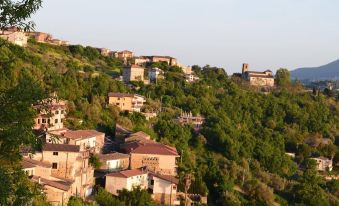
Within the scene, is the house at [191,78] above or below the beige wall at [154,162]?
above

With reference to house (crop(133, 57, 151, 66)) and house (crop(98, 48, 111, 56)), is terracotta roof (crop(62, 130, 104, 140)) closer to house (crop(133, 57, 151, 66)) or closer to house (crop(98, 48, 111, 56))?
house (crop(98, 48, 111, 56))

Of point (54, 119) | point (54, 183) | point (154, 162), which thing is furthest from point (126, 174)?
point (54, 119)

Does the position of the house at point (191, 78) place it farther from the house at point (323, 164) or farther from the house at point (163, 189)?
the house at point (163, 189)

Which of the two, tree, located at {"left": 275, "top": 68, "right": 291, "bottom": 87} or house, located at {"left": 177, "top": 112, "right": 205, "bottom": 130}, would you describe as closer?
house, located at {"left": 177, "top": 112, "right": 205, "bottom": 130}

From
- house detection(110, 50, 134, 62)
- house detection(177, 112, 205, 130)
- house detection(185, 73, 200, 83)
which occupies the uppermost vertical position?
house detection(110, 50, 134, 62)

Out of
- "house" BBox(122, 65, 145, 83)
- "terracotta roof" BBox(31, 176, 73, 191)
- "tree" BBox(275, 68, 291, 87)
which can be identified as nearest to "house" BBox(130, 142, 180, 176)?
"terracotta roof" BBox(31, 176, 73, 191)

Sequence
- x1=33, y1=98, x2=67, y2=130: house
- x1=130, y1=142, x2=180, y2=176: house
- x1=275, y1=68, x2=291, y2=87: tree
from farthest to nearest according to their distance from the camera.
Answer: x1=275, y1=68, x2=291, y2=87: tree → x1=130, y1=142, x2=180, y2=176: house → x1=33, y1=98, x2=67, y2=130: house

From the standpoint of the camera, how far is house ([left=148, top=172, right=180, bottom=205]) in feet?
85.6

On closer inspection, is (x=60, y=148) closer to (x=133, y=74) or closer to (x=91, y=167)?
(x=91, y=167)

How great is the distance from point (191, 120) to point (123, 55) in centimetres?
2665

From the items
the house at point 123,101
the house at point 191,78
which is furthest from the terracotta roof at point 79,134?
the house at point 191,78

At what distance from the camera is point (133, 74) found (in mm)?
51000

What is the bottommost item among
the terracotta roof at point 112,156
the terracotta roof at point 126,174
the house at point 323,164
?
the house at point 323,164

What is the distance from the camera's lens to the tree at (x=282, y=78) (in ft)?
237
